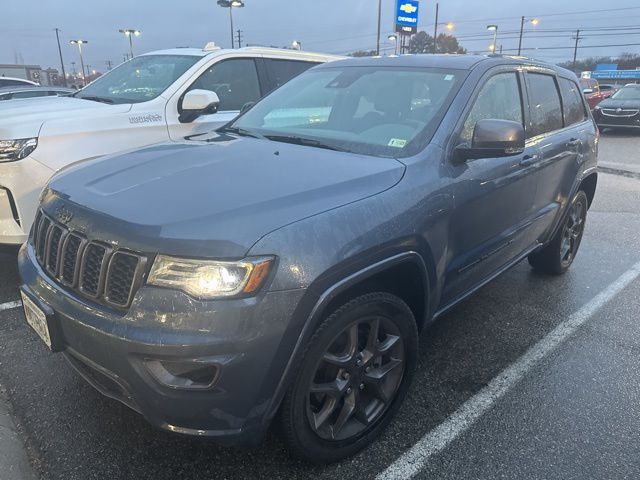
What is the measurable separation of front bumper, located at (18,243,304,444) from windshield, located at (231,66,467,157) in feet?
4.13

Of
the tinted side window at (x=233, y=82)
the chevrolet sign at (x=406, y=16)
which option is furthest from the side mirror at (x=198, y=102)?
the chevrolet sign at (x=406, y=16)

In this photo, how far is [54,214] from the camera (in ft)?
7.61

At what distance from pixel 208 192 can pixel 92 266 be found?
0.54 metres

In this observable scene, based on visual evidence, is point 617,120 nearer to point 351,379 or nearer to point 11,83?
point 351,379

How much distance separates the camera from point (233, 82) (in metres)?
5.36

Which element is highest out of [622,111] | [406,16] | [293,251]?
[406,16]

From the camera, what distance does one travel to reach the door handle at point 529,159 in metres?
3.39

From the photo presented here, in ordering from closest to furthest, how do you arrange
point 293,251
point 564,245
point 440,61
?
point 293,251 → point 440,61 → point 564,245

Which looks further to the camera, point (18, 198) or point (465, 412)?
point (18, 198)

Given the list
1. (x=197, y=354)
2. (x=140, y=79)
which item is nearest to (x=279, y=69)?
(x=140, y=79)

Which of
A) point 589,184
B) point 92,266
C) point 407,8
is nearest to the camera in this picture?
point 92,266

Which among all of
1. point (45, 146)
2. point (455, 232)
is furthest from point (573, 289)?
point (45, 146)

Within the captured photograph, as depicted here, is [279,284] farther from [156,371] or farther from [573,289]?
[573,289]

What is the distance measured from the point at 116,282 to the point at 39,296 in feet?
1.86
